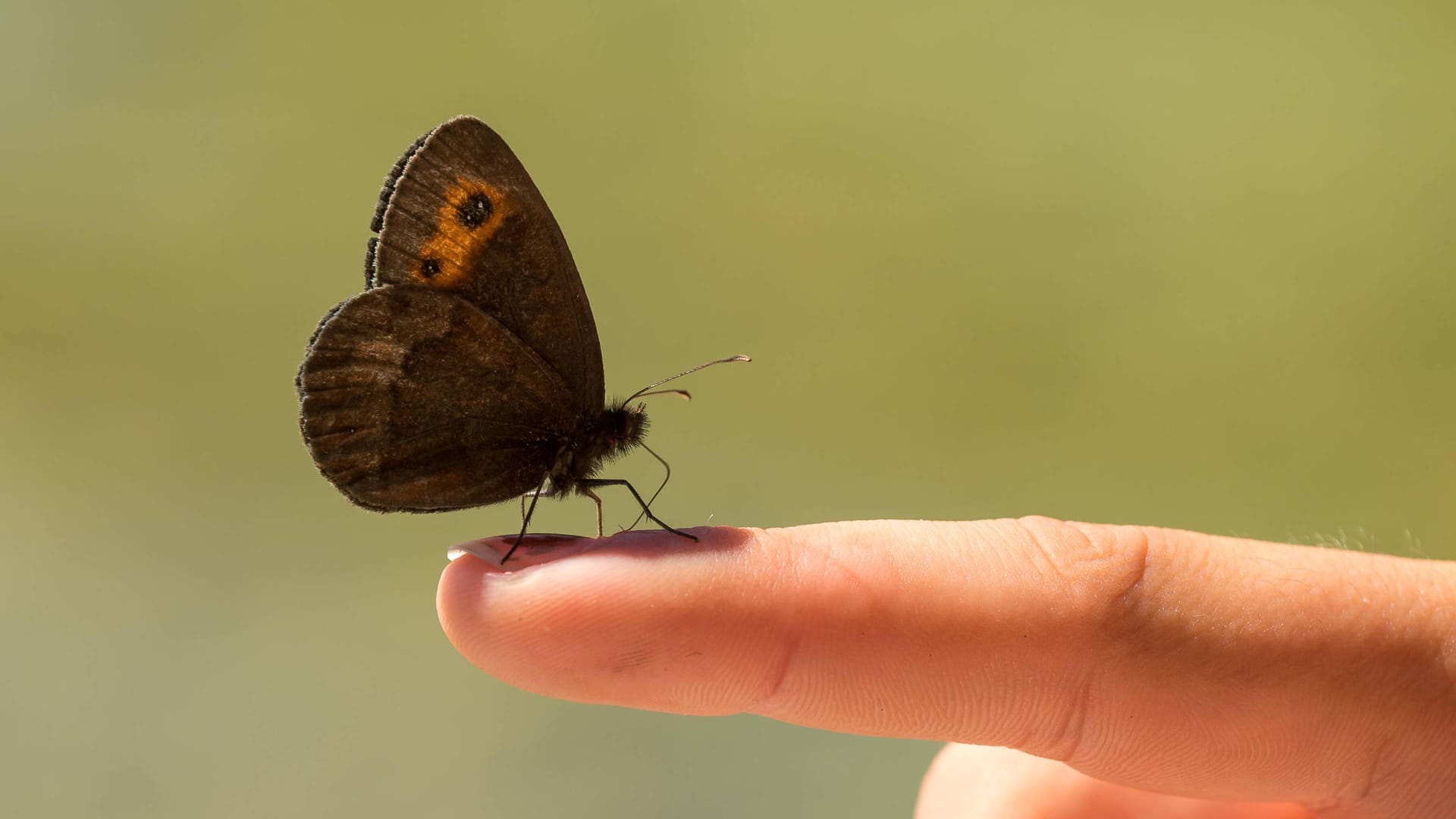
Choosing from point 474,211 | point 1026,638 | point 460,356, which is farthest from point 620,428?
point 1026,638

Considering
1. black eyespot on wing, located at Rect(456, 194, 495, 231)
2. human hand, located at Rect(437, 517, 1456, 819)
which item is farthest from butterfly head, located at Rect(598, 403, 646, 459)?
black eyespot on wing, located at Rect(456, 194, 495, 231)

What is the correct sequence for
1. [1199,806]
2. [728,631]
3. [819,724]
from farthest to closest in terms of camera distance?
[1199,806] → [819,724] → [728,631]

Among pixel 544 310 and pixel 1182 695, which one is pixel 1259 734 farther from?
pixel 544 310

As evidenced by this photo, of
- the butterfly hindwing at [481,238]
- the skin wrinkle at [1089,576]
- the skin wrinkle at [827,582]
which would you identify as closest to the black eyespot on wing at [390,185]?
the butterfly hindwing at [481,238]

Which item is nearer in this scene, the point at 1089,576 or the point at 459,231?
the point at 1089,576

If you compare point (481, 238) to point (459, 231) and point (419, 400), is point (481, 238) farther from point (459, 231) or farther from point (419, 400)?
point (419, 400)

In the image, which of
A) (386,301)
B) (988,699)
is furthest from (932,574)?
(386,301)

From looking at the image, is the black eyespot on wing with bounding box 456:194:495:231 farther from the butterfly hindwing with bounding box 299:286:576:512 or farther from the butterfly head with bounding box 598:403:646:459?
the butterfly head with bounding box 598:403:646:459
